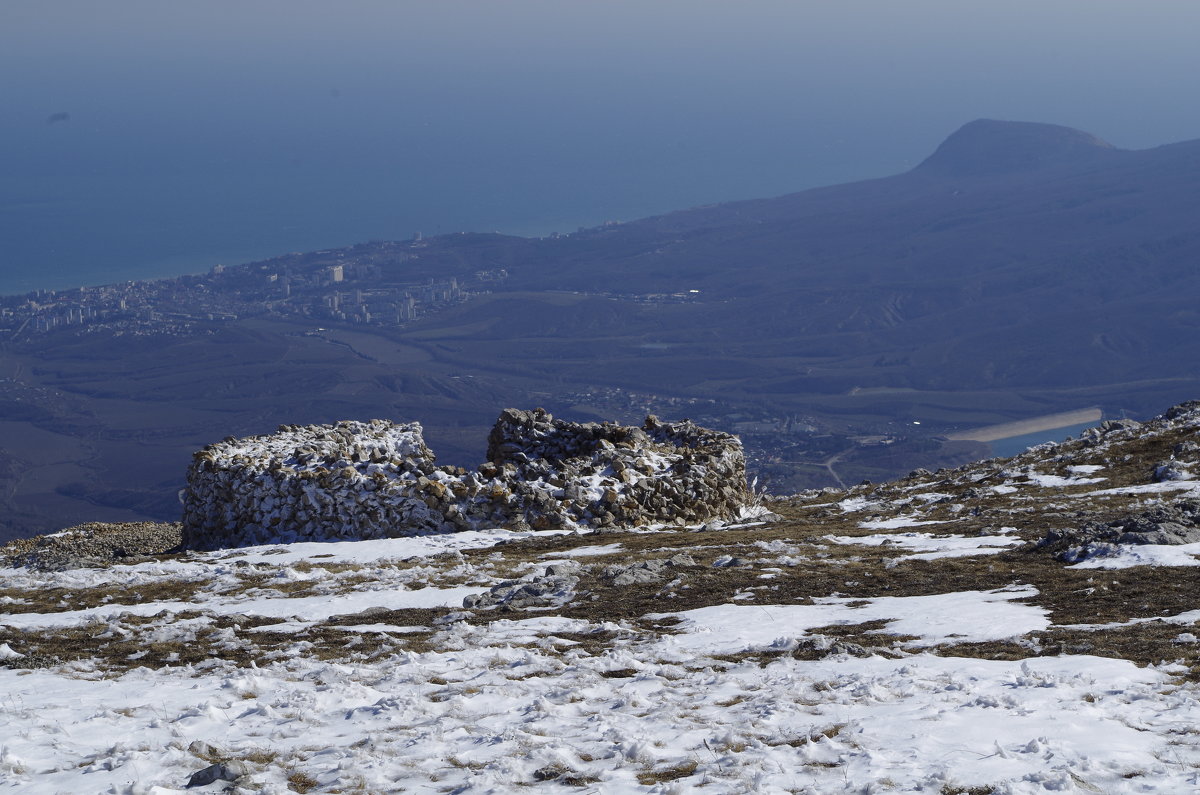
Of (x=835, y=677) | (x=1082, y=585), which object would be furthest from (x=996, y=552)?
(x=835, y=677)

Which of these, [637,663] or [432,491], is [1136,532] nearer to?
[637,663]

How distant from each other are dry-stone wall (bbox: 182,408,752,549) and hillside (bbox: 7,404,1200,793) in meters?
1.88

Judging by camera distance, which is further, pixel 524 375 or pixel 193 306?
pixel 193 306

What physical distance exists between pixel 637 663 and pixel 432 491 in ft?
31.6

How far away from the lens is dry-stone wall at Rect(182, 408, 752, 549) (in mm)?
19641

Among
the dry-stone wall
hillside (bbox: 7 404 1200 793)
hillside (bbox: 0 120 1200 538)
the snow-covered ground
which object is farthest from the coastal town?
the snow-covered ground

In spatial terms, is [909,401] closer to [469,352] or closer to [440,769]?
[469,352]

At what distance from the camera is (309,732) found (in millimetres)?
8969

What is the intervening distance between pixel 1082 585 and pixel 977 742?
15.8ft

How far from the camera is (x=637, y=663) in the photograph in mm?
10500

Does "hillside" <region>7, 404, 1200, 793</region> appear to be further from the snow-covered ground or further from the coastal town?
the coastal town

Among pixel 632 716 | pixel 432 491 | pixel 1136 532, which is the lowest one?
pixel 1136 532

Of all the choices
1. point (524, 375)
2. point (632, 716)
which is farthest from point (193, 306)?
point (632, 716)

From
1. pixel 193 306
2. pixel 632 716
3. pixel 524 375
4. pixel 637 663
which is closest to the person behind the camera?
pixel 632 716
